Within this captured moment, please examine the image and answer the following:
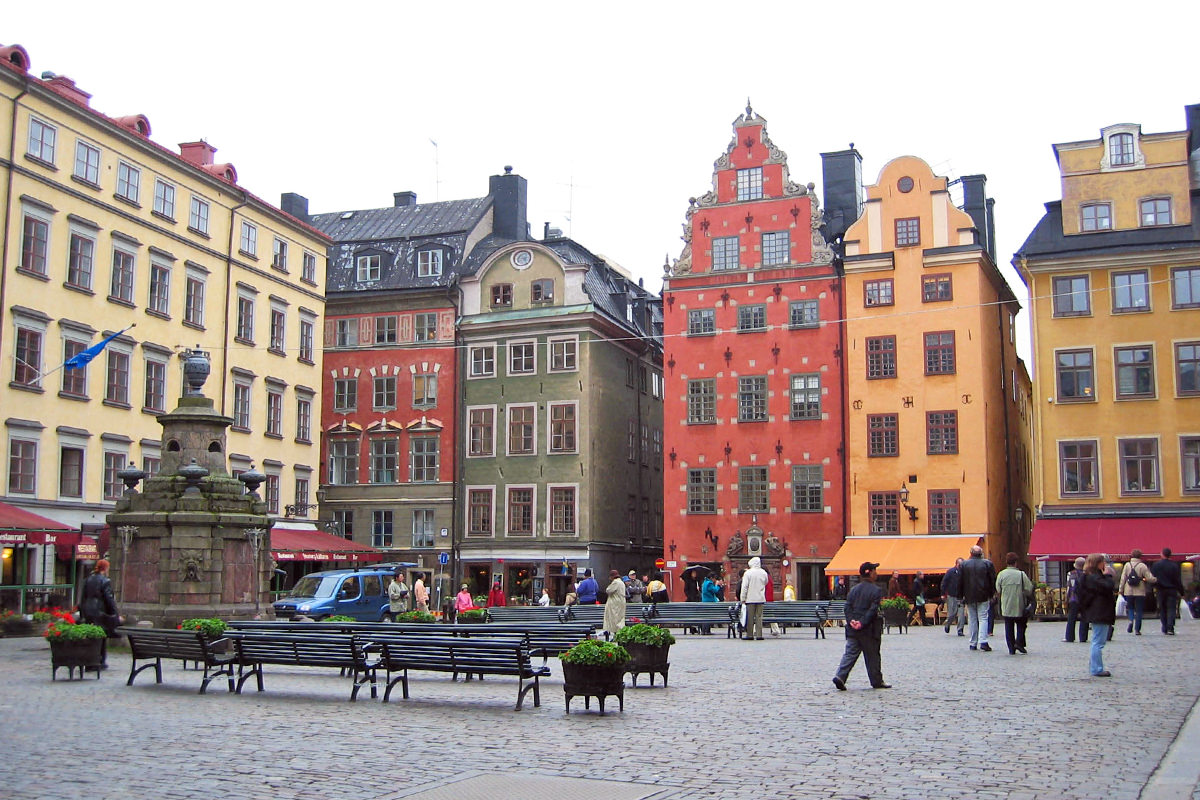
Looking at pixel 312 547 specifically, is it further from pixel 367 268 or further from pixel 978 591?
pixel 978 591

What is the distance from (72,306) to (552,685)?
84.9 feet

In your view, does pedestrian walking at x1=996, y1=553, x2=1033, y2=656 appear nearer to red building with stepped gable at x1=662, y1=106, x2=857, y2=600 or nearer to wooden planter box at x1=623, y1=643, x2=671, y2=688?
wooden planter box at x1=623, y1=643, x2=671, y2=688

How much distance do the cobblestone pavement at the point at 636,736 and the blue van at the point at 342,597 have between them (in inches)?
424

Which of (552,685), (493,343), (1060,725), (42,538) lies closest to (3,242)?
(42,538)

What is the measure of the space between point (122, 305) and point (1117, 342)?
3107cm

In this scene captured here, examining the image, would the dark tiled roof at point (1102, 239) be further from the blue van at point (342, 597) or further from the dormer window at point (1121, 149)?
the blue van at point (342, 597)

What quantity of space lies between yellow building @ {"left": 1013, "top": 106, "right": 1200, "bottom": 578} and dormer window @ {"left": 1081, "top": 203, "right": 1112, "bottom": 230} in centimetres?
3

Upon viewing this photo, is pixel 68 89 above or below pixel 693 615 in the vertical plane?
above

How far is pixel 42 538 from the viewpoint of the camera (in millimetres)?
32594

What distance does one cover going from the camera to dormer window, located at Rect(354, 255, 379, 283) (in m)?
53.0

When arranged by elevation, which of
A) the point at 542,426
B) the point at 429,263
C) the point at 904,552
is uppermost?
the point at 429,263

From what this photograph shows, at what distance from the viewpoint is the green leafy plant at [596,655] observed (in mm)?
13531

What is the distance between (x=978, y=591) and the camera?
2166cm

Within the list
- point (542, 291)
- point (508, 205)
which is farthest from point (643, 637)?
point (508, 205)
